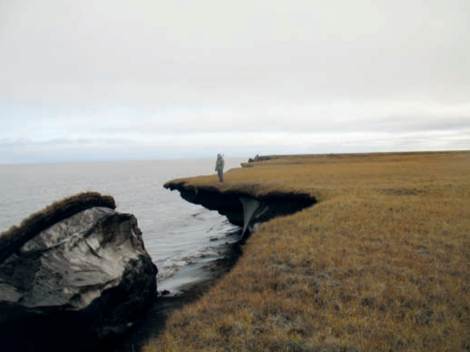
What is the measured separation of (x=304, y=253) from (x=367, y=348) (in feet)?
15.2

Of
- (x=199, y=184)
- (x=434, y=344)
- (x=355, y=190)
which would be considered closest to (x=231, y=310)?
(x=434, y=344)

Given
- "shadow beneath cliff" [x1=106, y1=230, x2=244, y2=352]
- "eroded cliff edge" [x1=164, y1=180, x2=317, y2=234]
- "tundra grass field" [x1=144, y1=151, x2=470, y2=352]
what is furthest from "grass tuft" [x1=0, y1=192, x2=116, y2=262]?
"eroded cliff edge" [x1=164, y1=180, x2=317, y2=234]

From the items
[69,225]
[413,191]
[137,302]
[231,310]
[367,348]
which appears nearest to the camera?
[367,348]

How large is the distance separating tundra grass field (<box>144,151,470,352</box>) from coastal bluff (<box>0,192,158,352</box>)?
10.6ft

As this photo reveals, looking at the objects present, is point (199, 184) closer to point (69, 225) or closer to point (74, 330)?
point (69, 225)

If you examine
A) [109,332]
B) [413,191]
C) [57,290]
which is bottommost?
[109,332]

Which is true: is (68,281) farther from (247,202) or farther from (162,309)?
(247,202)

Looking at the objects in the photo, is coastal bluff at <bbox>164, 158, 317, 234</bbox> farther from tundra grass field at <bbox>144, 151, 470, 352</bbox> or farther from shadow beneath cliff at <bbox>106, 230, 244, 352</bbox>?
tundra grass field at <bbox>144, 151, 470, 352</bbox>

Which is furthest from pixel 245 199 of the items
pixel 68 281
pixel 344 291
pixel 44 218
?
pixel 344 291

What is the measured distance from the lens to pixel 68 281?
9859 millimetres

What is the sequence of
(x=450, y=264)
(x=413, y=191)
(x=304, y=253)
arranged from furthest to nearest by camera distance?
1. (x=413, y=191)
2. (x=304, y=253)
3. (x=450, y=264)

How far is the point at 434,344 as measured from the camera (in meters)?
6.15

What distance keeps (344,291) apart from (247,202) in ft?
56.2

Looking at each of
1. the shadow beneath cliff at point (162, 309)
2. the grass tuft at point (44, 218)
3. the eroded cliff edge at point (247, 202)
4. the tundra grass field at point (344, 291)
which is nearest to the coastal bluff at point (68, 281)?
the grass tuft at point (44, 218)
